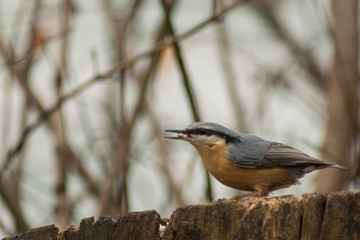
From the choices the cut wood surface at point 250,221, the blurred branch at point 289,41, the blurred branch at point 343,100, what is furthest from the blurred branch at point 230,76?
the cut wood surface at point 250,221

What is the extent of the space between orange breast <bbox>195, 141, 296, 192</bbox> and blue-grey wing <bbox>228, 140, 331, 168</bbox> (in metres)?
0.04

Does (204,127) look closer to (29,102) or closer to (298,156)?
(298,156)

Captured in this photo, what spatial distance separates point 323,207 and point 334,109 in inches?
139

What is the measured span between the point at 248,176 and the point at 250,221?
1449mm

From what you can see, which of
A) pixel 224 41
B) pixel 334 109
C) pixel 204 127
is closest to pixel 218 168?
pixel 204 127

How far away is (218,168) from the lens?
4230 mm

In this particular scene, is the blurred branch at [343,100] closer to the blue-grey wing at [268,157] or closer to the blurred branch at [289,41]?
the blue-grey wing at [268,157]

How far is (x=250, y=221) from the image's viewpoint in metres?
2.70

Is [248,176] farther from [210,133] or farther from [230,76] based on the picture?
[230,76]

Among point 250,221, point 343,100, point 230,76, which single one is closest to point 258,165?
point 250,221

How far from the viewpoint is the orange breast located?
4141 mm

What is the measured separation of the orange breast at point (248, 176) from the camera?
13.6 ft

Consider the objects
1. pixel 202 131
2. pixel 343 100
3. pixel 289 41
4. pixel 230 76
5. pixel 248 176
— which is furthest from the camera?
pixel 289 41

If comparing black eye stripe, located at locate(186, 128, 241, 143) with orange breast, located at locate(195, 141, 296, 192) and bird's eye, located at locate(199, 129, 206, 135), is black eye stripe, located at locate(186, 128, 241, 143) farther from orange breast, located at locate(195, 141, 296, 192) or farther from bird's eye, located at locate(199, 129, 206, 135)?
orange breast, located at locate(195, 141, 296, 192)
